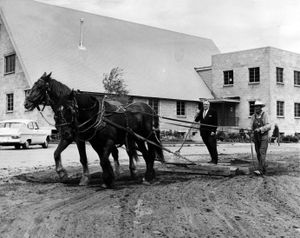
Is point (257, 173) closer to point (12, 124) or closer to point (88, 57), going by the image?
point (12, 124)

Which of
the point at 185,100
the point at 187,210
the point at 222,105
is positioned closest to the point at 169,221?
the point at 187,210

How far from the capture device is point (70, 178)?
9898 millimetres

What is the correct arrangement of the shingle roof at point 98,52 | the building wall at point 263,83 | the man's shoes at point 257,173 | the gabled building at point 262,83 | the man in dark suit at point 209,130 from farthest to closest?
1. the gabled building at point 262,83
2. the building wall at point 263,83
3. the shingle roof at point 98,52
4. the man in dark suit at point 209,130
5. the man's shoes at point 257,173

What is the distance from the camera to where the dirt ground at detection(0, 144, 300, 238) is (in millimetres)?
5312

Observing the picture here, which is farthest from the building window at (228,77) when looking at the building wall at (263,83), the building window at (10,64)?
the building window at (10,64)

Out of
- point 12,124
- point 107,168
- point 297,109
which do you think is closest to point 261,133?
point 107,168

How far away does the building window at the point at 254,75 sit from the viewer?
40.5 metres

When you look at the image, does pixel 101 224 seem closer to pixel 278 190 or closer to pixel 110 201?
pixel 110 201

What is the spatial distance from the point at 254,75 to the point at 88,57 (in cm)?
1525

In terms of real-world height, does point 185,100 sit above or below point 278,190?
above

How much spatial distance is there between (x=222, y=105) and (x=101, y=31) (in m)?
12.9

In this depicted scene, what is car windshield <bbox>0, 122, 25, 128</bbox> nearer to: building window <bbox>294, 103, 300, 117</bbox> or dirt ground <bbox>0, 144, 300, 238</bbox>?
dirt ground <bbox>0, 144, 300, 238</bbox>

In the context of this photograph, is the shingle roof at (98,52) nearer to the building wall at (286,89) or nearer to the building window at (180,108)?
the building window at (180,108)

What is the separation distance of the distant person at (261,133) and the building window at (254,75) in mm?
30380
